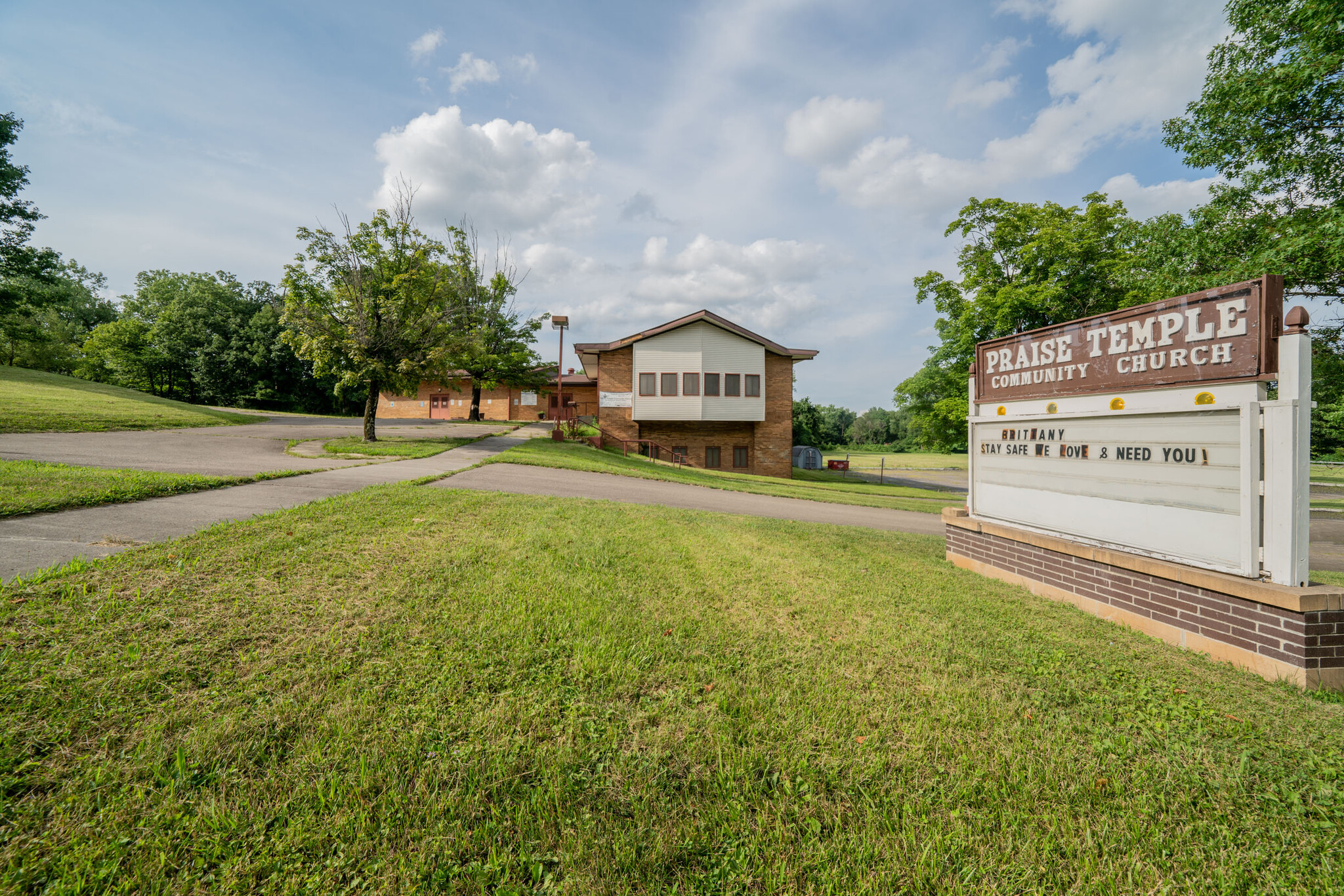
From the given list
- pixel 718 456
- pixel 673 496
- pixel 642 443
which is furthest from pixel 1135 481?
pixel 718 456

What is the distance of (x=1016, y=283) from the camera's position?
22.5 meters

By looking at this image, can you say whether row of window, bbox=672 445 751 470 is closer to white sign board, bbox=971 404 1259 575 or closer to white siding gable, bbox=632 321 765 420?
white siding gable, bbox=632 321 765 420

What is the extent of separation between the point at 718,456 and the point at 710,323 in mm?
7043

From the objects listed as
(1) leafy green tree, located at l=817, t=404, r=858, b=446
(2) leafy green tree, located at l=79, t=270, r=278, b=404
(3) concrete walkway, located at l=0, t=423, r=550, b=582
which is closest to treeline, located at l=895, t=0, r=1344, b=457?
(3) concrete walkway, located at l=0, t=423, r=550, b=582

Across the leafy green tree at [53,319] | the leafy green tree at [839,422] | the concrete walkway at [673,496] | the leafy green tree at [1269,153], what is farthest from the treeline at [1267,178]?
the leafy green tree at [839,422]

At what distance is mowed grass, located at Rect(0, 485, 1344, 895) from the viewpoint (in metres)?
2.04

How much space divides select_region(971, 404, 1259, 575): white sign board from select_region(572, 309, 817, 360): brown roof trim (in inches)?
734

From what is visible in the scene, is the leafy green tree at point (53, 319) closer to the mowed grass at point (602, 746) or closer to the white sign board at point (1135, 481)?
the mowed grass at point (602, 746)

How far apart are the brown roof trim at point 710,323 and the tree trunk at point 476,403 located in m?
12.8

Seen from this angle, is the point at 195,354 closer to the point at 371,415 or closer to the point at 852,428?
the point at 371,415

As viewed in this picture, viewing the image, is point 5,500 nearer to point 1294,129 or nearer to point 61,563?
point 61,563

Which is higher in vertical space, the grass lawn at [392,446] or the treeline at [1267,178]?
the treeline at [1267,178]

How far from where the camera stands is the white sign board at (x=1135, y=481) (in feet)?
14.3

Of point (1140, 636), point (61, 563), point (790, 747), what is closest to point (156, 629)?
point (61, 563)
